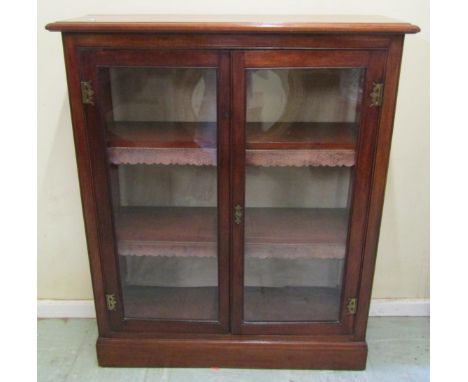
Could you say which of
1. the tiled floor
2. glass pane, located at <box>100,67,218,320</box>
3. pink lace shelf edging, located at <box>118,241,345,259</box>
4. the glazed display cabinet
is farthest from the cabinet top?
the tiled floor

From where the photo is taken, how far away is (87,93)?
114cm

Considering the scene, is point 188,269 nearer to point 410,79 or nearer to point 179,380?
point 179,380

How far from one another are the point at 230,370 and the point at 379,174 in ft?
2.47

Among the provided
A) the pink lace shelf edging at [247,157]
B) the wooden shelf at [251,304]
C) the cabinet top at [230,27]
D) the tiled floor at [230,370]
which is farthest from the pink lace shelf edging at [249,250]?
the cabinet top at [230,27]

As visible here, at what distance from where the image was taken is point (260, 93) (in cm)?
116

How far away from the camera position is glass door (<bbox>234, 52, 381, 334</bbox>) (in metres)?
1.14

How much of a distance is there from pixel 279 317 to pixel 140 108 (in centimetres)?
74

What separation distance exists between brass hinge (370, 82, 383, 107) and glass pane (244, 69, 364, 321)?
1.3 inches

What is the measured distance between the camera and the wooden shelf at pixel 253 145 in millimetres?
1203

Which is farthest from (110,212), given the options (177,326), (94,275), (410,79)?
(410,79)

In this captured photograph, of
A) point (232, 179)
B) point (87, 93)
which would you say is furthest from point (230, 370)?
point (87, 93)

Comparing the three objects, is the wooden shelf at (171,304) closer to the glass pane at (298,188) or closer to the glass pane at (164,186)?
the glass pane at (164,186)

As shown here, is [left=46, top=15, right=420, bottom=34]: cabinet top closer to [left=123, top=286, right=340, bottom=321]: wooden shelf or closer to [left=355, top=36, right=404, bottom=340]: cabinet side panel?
[left=355, top=36, right=404, bottom=340]: cabinet side panel

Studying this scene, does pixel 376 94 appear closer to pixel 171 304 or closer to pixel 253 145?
pixel 253 145
